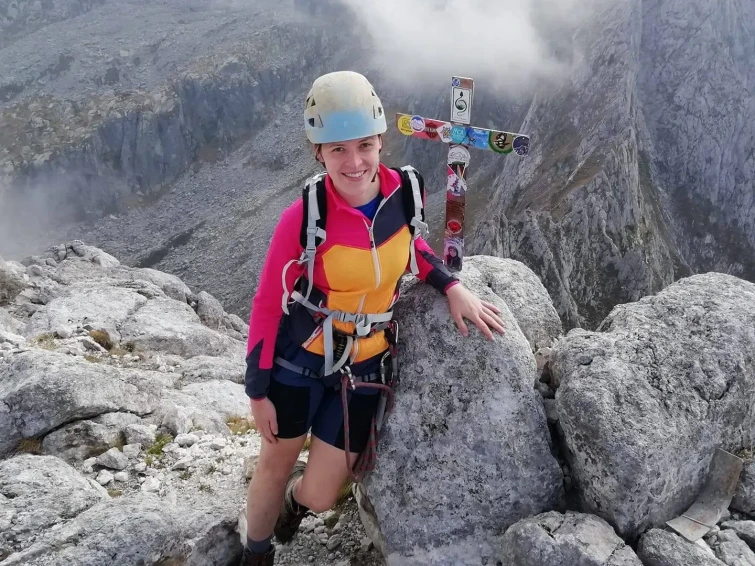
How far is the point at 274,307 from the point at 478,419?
2894 millimetres

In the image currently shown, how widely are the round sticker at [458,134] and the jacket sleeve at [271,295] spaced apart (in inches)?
117

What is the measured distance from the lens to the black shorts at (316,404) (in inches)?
244

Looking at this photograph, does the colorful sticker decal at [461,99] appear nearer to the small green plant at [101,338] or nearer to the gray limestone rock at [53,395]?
the gray limestone rock at [53,395]

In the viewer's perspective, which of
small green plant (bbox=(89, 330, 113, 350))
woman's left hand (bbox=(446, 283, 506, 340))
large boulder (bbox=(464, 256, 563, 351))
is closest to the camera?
woman's left hand (bbox=(446, 283, 506, 340))

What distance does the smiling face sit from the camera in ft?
17.6

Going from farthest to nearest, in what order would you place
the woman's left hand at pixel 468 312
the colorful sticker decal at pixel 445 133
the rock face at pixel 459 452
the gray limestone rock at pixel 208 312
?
1. the gray limestone rock at pixel 208 312
2. the colorful sticker decal at pixel 445 133
3. the woman's left hand at pixel 468 312
4. the rock face at pixel 459 452

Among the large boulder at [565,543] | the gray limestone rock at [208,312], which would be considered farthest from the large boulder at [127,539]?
the gray limestone rock at [208,312]

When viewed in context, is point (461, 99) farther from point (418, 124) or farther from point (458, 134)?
point (418, 124)

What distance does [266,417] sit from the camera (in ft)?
20.1

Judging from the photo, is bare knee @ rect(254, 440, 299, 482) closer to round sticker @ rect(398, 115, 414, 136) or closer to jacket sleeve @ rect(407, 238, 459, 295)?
jacket sleeve @ rect(407, 238, 459, 295)

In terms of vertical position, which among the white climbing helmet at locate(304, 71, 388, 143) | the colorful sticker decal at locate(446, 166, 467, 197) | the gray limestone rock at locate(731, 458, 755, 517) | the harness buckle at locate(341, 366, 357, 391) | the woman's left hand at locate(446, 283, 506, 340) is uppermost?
the white climbing helmet at locate(304, 71, 388, 143)

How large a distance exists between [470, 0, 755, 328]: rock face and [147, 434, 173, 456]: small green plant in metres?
60.5

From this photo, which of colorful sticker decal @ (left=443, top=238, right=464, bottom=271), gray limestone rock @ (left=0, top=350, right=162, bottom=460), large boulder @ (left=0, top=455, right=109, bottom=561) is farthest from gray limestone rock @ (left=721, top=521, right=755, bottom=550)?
gray limestone rock @ (left=0, top=350, right=162, bottom=460)

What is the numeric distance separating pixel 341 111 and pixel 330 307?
2.13 metres
